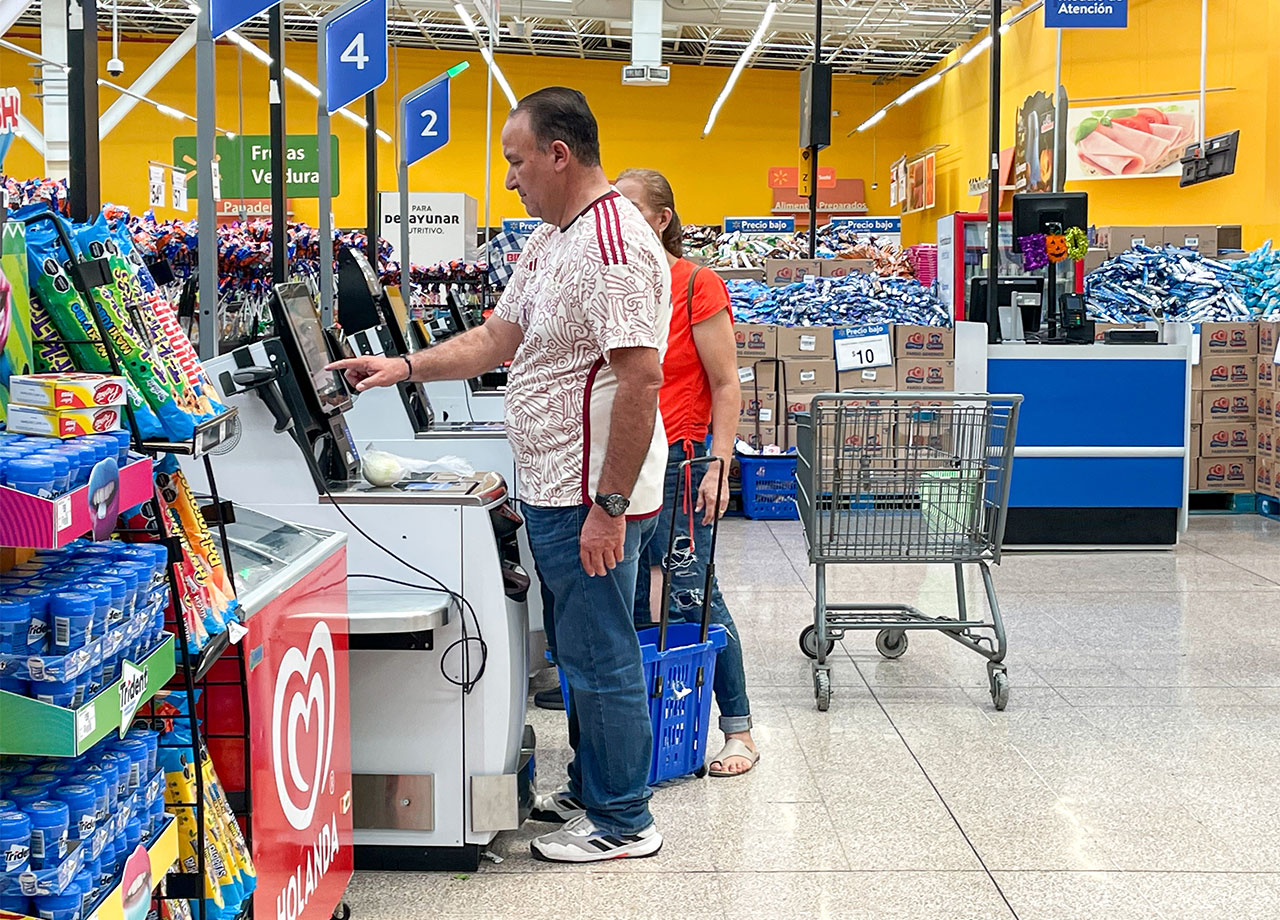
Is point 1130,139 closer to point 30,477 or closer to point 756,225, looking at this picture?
point 756,225

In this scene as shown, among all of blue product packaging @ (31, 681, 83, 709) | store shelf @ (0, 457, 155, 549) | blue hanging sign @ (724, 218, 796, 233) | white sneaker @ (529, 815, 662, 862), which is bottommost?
white sneaker @ (529, 815, 662, 862)

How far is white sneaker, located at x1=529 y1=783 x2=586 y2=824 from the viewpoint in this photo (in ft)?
10.9

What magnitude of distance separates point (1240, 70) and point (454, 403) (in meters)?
14.3

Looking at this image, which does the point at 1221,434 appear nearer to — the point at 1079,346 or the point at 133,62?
the point at 1079,346

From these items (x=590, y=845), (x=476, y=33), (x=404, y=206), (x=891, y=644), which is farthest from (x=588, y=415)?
(x=476, y=33)

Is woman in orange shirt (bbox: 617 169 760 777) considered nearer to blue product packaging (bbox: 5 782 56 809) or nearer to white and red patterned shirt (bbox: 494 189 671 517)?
white and red patterned shirt (bbox: 494 189 671 517)

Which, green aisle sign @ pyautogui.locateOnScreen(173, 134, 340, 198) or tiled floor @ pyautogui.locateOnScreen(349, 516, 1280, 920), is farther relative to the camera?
green aisle sign @ pyautogui.locateOnScreen(173, 134, 340, 198)

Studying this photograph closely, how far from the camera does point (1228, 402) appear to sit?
902 cm

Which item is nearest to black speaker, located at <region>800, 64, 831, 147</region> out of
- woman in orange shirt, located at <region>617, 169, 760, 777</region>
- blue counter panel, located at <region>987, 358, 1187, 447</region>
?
blue counter panel, located at <region>987, 358, 1187, 447</region>

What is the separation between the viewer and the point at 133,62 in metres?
24.2

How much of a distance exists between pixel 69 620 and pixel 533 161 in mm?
1692

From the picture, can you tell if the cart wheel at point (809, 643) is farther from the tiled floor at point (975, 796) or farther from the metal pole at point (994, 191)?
the metal pole at point (994, 191)

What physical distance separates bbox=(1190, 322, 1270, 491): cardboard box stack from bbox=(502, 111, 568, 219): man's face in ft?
23.7

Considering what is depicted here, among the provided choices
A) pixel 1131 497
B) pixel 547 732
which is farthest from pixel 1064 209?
pixel 547 732
